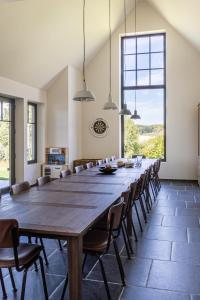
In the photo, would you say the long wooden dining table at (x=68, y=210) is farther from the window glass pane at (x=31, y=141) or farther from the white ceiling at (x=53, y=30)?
the window glass pane at (x=31, y=141)

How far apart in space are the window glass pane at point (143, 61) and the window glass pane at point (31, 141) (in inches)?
142

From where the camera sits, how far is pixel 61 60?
7773 millimetres

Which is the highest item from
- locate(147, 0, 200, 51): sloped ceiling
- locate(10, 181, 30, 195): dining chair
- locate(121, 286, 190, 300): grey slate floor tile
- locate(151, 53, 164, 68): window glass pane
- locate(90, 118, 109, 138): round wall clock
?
locate(147, 0, 200, 51): sloped ceiling

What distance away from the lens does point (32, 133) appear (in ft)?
26.6

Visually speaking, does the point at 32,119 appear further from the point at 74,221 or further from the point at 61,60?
the point at 74,221

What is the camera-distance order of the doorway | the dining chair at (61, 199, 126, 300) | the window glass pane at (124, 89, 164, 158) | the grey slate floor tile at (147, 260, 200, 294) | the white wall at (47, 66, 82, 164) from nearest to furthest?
1. the dining chair at (61, 199, 126, 300)
2. the grey slate floor tile at (147, 260, 200, 294)
3. the doorway
4. the white wall at (47, 66, 82, 164)
5. the window glass pane at (124, 89, 164, 158)

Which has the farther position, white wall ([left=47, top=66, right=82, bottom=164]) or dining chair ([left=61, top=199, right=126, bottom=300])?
white wall ([left=47, top=66, right=82, bottom=164])

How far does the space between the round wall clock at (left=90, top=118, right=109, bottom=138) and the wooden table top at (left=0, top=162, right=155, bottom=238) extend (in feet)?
16.7

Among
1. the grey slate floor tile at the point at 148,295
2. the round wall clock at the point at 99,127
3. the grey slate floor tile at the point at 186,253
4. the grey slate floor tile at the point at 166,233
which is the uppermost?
the round wall clock at the point at 99,127

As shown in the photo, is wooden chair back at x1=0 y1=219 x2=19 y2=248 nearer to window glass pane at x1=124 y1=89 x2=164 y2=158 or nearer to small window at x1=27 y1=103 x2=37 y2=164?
small window at x1=27 y1=103 x2=37 y2=164

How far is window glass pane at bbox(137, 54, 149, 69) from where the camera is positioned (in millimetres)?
8969

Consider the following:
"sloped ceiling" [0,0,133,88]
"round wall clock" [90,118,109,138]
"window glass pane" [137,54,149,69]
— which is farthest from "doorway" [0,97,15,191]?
"window glass pane" [137,54,149,69]

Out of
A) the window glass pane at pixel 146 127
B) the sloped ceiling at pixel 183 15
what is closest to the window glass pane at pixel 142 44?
the sloped ceiling at pixel 183 15

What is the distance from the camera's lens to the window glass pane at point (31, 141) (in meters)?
7.86
